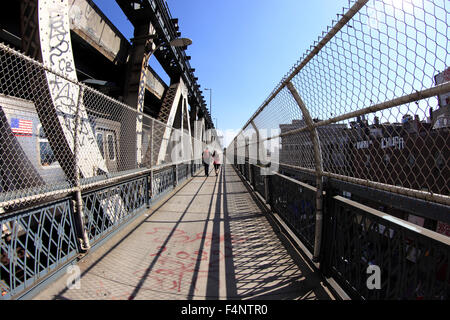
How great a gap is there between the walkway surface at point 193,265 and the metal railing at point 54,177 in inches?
14.8

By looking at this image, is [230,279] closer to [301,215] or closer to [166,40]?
[301,215]

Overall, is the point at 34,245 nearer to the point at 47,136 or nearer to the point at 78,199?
the point at 78,199

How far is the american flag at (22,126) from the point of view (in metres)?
4.63

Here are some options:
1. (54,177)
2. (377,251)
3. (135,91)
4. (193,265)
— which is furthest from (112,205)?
(135,91)

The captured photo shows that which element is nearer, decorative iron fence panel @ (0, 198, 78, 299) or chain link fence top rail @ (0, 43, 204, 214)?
decorative iron fence panel @ (0, 198, 78, 299)

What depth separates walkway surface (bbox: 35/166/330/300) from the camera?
91.3 inches

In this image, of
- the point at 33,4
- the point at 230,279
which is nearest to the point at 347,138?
the point at 230,279

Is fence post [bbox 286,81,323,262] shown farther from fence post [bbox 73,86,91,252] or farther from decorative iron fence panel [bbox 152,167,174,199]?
decorative iron fence panel [bbox 152,167,174,199]

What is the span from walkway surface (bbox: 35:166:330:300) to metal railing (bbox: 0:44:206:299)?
38 centimetres

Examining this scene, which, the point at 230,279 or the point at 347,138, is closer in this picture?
the point at 347,138

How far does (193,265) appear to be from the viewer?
2904mm

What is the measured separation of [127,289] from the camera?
2.38m

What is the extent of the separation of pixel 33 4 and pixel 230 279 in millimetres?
5244

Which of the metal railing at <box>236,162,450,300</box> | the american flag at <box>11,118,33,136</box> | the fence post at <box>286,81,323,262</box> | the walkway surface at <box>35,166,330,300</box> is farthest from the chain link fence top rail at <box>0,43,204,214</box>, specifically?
the metal railing at <box>236,162,450,300</box>
